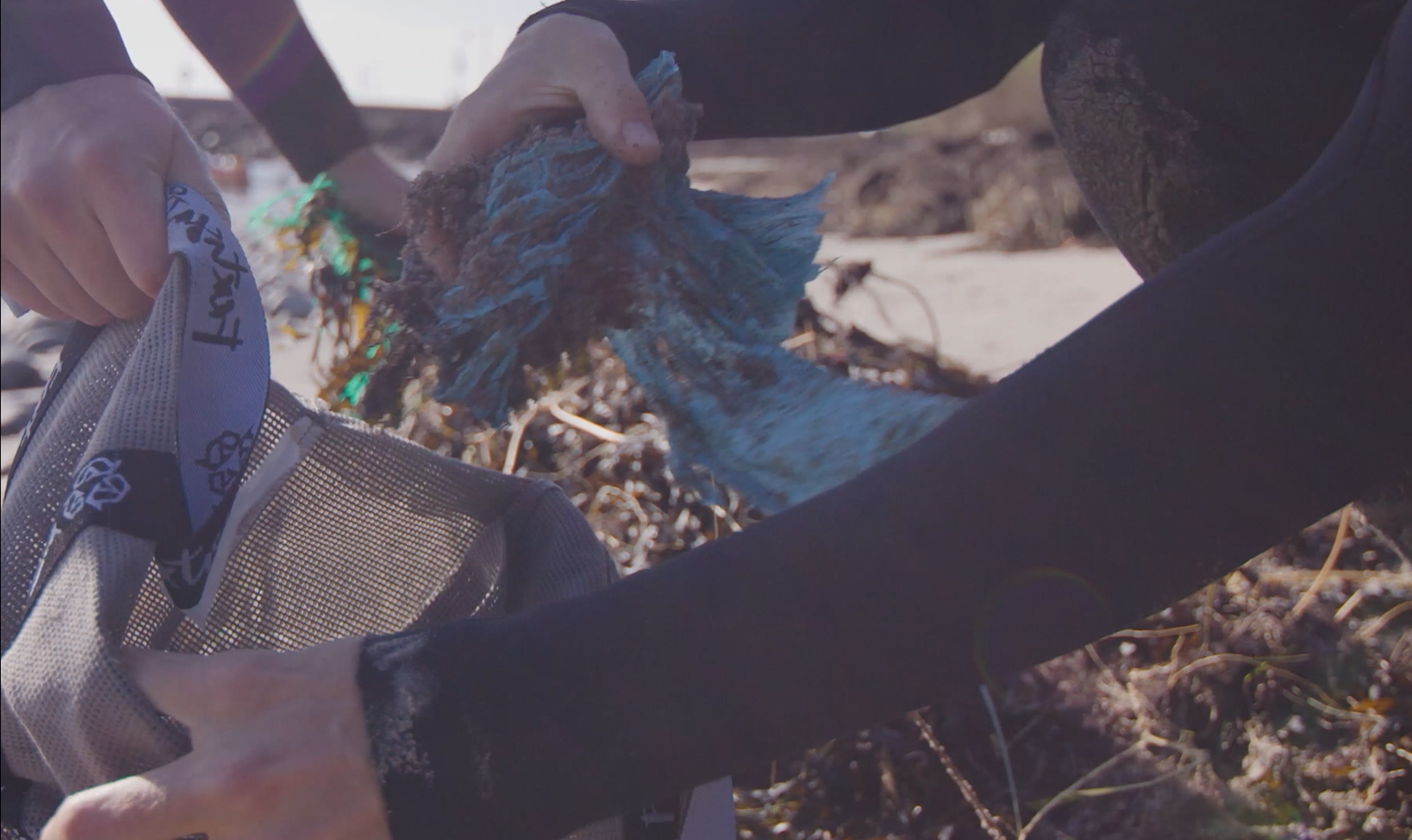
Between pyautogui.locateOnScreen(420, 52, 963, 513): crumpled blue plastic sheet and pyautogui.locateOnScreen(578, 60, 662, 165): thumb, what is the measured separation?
0.01 metres

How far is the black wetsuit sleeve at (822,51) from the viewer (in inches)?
37.8

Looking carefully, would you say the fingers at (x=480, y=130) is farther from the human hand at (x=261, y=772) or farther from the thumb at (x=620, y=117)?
the human hand at (x=261, y=772)

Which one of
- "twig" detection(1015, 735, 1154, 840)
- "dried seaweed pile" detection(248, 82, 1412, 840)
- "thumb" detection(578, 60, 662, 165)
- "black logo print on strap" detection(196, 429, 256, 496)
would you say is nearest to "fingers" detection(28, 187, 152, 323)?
"black logo print on strap" detection(196, 429, 256, 496)

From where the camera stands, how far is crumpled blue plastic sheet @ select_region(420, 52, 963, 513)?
0.84m

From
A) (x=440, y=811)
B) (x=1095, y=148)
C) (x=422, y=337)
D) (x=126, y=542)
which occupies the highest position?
(x=1095, y=148)

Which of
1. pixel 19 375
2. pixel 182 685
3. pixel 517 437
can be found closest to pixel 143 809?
pixel 182 685

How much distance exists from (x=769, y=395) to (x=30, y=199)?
0.51 m

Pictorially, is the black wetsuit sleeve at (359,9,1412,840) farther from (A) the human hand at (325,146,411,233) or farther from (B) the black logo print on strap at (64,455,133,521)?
(A) the human hand at (325,146,411,233)

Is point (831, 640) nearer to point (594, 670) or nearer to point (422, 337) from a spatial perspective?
point (594, 670)

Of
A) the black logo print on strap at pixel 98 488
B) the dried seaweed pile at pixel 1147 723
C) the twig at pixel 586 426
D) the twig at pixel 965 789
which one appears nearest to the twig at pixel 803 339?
the twig at pixel 586 426

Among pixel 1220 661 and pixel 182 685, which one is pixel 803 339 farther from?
pixel 182 685

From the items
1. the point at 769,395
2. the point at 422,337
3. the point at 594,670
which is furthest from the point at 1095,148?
the point at 594,670

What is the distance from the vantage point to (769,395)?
2.82ft

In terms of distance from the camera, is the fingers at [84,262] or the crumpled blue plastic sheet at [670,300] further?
the crumpled blue plastic sheet at [670,300]
